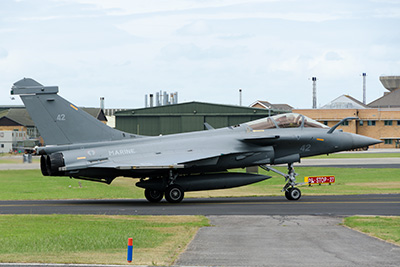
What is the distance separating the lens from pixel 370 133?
342 ft

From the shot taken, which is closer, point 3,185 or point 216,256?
point 216,256

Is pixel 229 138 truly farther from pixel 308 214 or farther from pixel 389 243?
pixel 389 243

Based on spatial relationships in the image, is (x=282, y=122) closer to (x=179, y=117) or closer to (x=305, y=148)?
(x=305, y=148)

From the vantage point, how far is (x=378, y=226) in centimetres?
1670

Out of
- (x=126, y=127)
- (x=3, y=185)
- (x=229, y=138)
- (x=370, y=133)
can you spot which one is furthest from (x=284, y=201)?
(x=370, y=133)

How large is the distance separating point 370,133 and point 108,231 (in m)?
93.9

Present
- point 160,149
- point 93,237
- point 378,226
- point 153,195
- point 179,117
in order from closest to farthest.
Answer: point 93,237 → point 378,226 → point 160,149 → point 153,195 → point 179,117

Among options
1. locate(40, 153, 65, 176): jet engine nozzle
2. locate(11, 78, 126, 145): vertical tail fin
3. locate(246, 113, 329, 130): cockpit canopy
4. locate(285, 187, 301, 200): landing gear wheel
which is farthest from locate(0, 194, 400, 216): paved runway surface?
locate(246, 113, 329, 130): cockpit canopy

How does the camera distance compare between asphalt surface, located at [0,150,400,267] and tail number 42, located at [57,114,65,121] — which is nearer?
asphalt surface, located at [0,150,400,267]

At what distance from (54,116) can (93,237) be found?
1036 cm

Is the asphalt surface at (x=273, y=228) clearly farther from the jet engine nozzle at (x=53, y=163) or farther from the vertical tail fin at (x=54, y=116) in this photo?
the vertical tail fin at (x=54, y=116)

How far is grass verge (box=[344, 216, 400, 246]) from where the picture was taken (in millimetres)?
14820

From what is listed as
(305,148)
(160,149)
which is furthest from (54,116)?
(305,148)

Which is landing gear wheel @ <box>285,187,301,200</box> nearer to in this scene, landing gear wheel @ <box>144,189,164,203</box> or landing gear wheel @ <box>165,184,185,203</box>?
landing gear wheel @ <box>165,184,185,203</box>
